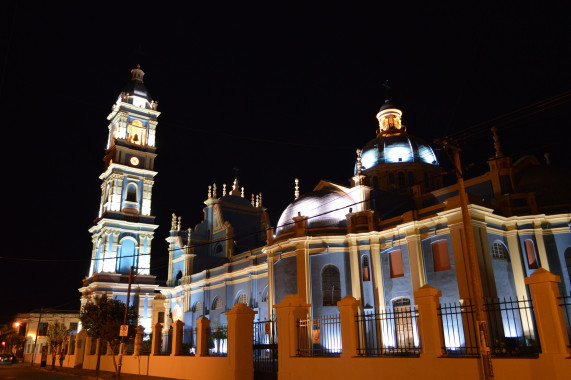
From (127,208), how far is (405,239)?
3536 centimetres

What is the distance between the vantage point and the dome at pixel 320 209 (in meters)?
32.4

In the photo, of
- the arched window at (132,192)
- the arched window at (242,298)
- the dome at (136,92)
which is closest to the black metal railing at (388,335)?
the arched window at (242,298)

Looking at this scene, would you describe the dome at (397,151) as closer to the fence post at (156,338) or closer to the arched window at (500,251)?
Result: the arched window at (500,251)

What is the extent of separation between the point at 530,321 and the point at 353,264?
411 inches

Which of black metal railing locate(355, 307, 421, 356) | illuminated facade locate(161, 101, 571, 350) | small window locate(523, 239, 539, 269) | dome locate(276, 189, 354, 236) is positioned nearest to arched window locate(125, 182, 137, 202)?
illuminated facade locate(161, 101, 571, 350)

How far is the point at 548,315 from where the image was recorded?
1059cm

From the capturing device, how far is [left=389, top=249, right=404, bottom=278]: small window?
28761 millimetres

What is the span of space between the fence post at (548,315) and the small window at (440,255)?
15409 mm

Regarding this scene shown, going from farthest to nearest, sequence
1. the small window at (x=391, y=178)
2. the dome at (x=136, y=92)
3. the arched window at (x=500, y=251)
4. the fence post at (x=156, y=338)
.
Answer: the dome at (x=136, y=92) < the small window at (x=391, y=178) < the arched window at (x=500, y=251) < the fence post at (x=156, y=338)

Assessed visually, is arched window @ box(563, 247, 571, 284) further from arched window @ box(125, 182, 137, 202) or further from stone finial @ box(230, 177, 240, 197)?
arched window @ box(125, 182, 137, 202)

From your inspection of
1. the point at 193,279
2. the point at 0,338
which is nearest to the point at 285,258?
the point at 193,279

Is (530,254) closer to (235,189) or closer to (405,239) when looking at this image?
(405,239)

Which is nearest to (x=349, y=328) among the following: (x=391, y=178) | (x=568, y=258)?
(x=568, y=258)

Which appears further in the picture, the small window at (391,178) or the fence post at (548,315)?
the small window at (391,178)
